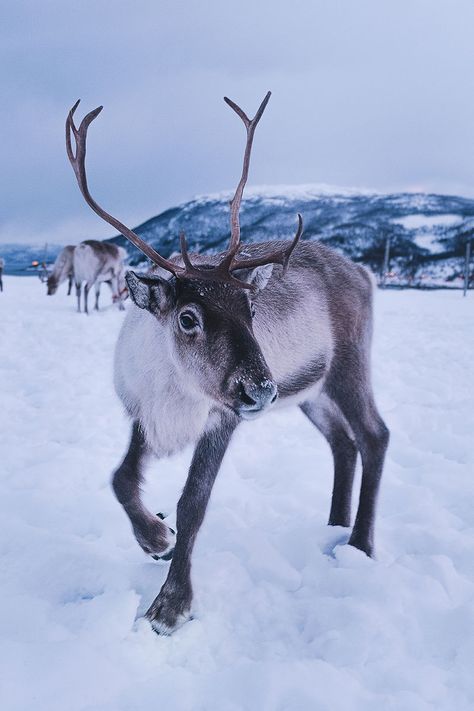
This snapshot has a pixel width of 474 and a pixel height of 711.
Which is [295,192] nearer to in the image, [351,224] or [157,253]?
[351,224]

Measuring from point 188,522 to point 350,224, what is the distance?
113481 mm

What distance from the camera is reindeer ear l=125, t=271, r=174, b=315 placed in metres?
2.46

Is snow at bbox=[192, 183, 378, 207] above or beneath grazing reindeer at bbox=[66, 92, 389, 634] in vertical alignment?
above

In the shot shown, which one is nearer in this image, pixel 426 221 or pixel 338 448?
pixel 338 448

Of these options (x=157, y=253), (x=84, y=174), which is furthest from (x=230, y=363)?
(x=84, y=174)

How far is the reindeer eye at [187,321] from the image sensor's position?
7.93ft

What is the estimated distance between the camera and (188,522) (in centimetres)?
246

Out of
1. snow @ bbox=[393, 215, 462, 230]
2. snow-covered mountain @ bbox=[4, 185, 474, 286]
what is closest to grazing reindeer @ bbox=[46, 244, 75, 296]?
snow-covered mountain @ bbox=[4, 185, 474, 286]

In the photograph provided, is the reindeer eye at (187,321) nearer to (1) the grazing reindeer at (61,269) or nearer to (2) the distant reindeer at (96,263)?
(2) the distant reindeer at (96,263)

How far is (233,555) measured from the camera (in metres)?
2.71

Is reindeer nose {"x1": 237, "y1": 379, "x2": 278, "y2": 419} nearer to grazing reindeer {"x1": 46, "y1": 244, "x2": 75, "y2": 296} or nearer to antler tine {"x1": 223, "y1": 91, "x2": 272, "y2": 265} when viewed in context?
antler tine {"x1": 223, "y1": 91, "x2": 272, "y2": 265}

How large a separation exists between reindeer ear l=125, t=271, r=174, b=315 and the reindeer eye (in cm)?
14

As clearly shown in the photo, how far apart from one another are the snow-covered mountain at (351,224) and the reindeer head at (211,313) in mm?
46435

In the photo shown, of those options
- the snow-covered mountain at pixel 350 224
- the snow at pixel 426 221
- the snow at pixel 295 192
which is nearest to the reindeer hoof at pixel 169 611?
the snow-covered mountain at pixel 350 224
